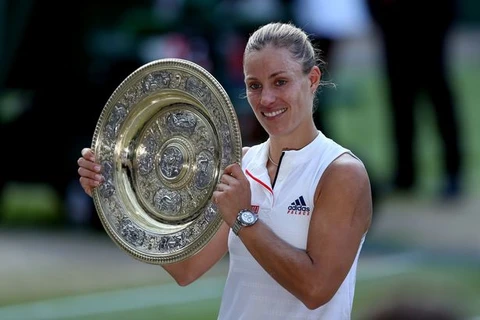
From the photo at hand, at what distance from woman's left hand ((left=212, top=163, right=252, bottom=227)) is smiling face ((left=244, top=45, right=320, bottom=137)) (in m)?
Answer: 0.16

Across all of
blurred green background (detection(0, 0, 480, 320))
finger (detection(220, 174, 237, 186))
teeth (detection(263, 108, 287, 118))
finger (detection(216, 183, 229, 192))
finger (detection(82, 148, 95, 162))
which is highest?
teeth (detection(263, 108, 287, 118))

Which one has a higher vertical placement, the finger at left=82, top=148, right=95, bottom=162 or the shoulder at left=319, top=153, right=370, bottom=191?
the finger at left=82, top=148, right=95, bottom=162

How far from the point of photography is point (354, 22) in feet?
32.4

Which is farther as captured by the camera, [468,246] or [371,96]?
[371,96]

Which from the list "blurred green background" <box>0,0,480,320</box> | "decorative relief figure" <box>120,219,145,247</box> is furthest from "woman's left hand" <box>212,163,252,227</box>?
"blurred green background" <box>0,0,480,320</box>

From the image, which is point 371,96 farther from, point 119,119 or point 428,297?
point 428,297

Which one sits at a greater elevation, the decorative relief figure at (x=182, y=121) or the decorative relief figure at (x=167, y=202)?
the decorative relief figure at (x=182, y=121)

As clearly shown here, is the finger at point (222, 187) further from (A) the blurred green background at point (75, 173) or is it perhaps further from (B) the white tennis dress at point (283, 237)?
(A) the blurred green background at point (75, 173)

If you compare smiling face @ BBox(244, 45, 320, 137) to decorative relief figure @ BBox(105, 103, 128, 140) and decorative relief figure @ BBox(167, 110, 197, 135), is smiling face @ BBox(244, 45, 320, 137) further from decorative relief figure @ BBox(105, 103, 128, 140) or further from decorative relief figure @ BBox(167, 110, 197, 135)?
decorative relief figure @ BBox(105, 103, 128, 140)

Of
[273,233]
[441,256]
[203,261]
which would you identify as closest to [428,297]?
[273,233]

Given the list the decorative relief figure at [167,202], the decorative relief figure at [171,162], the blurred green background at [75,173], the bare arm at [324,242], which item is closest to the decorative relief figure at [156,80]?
the decorative relief figure at [171,162]

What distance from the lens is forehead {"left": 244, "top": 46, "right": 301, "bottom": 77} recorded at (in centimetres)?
300

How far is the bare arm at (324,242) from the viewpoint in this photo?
2873mm

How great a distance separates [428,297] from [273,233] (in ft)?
2.76
